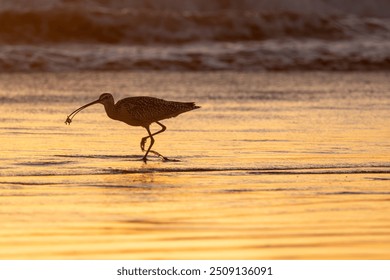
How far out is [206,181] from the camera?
32.6ft

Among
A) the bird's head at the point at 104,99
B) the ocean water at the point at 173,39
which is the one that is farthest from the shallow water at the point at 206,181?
the ocean water at the point at 173,39

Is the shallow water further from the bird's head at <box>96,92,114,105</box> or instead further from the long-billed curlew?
the bird's head at <box>96,92,114,105</box>

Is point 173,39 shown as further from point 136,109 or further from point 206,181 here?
point 206,181

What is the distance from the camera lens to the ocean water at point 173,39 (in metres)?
24.1

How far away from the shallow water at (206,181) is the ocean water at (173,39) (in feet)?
21.1

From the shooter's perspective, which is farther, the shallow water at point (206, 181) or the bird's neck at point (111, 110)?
the bird's neck at point (111, 110)

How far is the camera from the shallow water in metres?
7.54

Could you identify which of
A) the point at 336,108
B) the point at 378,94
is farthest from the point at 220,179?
the point at 378,94

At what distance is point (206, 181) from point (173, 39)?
18128 millimetres

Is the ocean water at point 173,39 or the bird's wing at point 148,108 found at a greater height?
the ocean water at point 173,39

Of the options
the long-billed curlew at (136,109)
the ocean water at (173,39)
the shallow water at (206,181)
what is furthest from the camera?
the ocean water at (173,39)

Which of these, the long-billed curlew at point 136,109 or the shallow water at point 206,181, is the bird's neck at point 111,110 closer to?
the long-billed curlew at point 136,109

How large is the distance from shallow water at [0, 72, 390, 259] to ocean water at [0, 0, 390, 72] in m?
6.43

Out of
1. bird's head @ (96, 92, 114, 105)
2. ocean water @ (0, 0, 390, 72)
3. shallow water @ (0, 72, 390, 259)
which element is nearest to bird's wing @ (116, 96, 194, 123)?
bird's head @ (96, 92, 114, 105)
